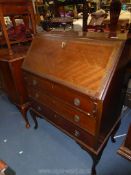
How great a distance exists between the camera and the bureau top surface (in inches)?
36.6

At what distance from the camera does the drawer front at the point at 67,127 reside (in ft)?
3.89

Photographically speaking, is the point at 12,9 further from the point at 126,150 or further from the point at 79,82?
the point at 126,150

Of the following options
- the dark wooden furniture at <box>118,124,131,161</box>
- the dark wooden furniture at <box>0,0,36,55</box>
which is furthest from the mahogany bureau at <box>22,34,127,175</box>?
the dark wooden furniture at <box>0,0,36,55</box>

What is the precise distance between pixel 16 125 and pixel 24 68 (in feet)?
3.23

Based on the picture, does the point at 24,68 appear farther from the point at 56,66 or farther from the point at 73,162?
the point at 73,162

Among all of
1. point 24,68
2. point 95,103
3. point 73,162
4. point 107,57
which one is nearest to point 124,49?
point 107,57

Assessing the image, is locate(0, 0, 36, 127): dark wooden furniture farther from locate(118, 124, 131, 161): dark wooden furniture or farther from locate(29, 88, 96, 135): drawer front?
locate(118, 124, 131, 161): dark wooden furniture

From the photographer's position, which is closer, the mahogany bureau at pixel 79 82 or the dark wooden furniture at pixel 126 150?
the mahogany bureau at pixel 79 82

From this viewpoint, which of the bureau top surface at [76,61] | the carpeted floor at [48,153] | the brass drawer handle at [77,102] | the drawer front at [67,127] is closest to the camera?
the bureau top surface at [76,61]

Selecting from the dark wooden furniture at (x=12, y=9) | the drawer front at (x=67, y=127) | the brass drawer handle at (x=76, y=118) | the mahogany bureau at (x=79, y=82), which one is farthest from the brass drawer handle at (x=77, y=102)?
the dark wooden furniture at (x=12, y=9)

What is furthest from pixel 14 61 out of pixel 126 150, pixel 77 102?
pixel 126 150

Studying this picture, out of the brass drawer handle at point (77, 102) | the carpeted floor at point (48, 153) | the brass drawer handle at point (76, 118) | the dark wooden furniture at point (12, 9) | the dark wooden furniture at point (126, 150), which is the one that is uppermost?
the dark wooden furniture at point (12, 9)

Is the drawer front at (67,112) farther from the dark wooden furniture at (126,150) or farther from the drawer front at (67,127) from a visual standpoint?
the dark wooden furniture at (126,150)

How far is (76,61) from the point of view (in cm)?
109
